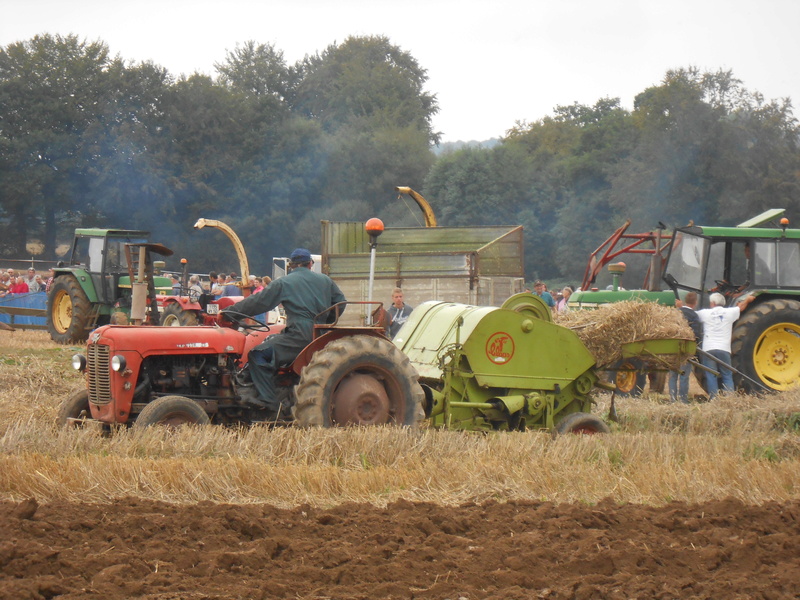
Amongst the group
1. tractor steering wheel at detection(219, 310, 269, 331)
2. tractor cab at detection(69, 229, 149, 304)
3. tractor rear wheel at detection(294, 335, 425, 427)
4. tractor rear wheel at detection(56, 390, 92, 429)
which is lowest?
tractor rear wheel at detection(56, 390, 92, 429)

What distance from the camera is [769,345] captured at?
12.3 meters

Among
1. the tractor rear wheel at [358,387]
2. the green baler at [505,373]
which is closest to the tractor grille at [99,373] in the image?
the tractor rear wheel at [358,387]

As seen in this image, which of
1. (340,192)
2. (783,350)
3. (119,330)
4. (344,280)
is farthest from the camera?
(340,192)

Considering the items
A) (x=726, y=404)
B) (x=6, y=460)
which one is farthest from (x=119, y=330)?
(x=726, y=404)

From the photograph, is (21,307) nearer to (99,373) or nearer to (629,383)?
(629,383)

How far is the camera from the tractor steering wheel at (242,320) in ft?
24.0

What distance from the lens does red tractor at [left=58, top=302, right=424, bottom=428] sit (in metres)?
7.06

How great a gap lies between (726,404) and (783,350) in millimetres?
2460

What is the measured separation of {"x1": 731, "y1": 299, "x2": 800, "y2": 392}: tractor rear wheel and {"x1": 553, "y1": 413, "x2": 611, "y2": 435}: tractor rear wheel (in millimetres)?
4276

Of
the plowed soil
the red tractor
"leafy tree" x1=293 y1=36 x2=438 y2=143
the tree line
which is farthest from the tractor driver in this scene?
"leafy tree" x1=293 y1=36 x2=438 y2=143

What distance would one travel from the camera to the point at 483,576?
4.31m

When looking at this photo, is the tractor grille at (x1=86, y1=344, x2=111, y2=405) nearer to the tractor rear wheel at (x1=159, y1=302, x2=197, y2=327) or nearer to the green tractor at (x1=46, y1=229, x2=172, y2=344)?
the tractor rear wheel at (x1=159, y1=302, x2=197, y2=327)

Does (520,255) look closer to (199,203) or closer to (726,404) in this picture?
(726,404)

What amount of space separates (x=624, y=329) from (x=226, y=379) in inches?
137
